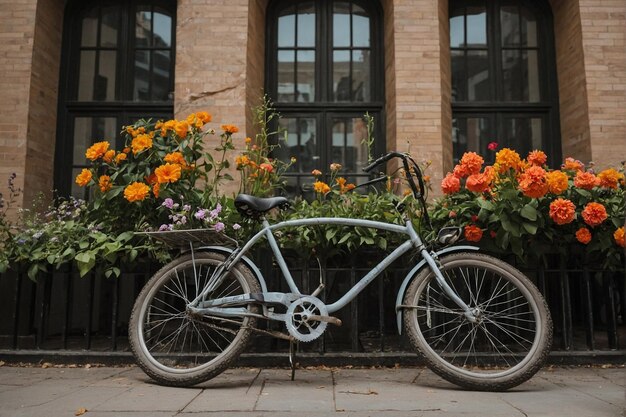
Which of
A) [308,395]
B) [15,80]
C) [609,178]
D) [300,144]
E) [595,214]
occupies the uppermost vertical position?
[15,80]

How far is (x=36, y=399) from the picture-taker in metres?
3.02

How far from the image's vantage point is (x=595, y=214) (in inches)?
151

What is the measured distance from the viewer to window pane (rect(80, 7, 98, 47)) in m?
7.25

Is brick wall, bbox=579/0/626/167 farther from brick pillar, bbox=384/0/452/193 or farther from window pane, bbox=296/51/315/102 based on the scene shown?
window pane, bbox=296/51/315/102

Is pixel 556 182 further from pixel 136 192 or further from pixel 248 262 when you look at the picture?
pixel 136 192

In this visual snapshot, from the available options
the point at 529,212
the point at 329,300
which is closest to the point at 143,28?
the point at 329,300

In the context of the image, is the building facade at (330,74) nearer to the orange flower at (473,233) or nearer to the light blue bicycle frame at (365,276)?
the orange flower at (473,233)

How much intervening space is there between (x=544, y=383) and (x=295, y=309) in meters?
1.79

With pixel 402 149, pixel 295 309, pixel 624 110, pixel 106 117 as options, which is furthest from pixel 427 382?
pixel 106 117

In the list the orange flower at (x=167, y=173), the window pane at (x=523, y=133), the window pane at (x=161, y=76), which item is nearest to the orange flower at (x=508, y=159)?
the orange flower at (x=167, y=173)

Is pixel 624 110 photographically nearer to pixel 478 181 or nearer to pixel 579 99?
pixel 579 99

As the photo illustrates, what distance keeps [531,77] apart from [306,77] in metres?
3.23

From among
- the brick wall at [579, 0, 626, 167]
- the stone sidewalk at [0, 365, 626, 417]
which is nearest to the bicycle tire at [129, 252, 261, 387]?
the stone sidewalk at [0, 365, 626, 417]

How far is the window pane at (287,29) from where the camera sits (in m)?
7.37
